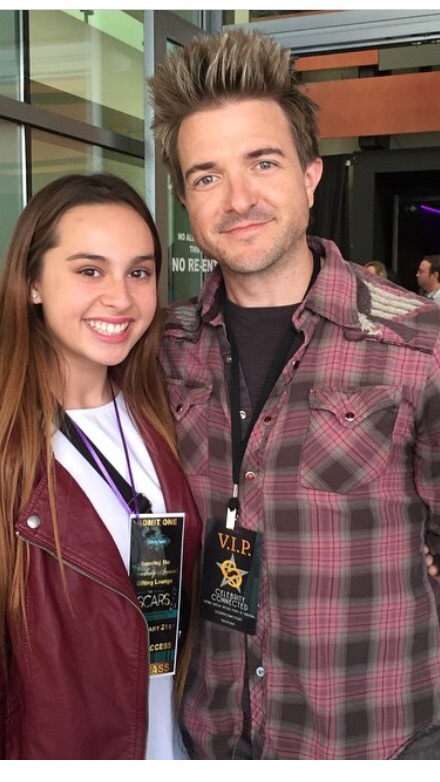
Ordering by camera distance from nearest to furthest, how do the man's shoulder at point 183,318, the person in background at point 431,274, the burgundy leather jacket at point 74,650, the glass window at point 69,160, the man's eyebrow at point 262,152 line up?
the burgundy leather jacket at point 74,650, the man's eyebrow at point 262,152, the man's shoulder at point 183,318, the glass window at point 69,160, the person in background at point 431,274

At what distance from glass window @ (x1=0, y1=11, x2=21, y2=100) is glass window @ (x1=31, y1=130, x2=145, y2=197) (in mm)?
183

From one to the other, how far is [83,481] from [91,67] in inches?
106

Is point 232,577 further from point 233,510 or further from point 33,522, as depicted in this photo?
point 33,522

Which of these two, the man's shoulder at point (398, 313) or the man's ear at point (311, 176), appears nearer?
the man's shoulder at point (398, 313)

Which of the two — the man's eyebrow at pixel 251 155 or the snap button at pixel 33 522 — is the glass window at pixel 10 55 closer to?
the man's eyebrow at pixel 251 155

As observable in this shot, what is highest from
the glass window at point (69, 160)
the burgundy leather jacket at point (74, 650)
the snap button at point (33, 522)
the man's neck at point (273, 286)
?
the glass window at point (69, 160)

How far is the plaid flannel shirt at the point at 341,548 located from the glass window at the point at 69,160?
1817mm

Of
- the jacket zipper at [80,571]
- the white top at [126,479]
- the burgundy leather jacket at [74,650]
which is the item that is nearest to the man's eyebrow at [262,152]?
the white top at [126,479]

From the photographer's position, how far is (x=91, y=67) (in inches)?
137

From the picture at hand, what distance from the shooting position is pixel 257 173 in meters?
1.49

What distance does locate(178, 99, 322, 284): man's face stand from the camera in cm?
144


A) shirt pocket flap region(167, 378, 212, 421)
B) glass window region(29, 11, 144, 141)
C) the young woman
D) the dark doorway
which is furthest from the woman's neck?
the dark doorway

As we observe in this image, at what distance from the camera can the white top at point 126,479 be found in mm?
1403

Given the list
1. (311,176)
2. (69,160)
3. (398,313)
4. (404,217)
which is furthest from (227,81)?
(404,217)
